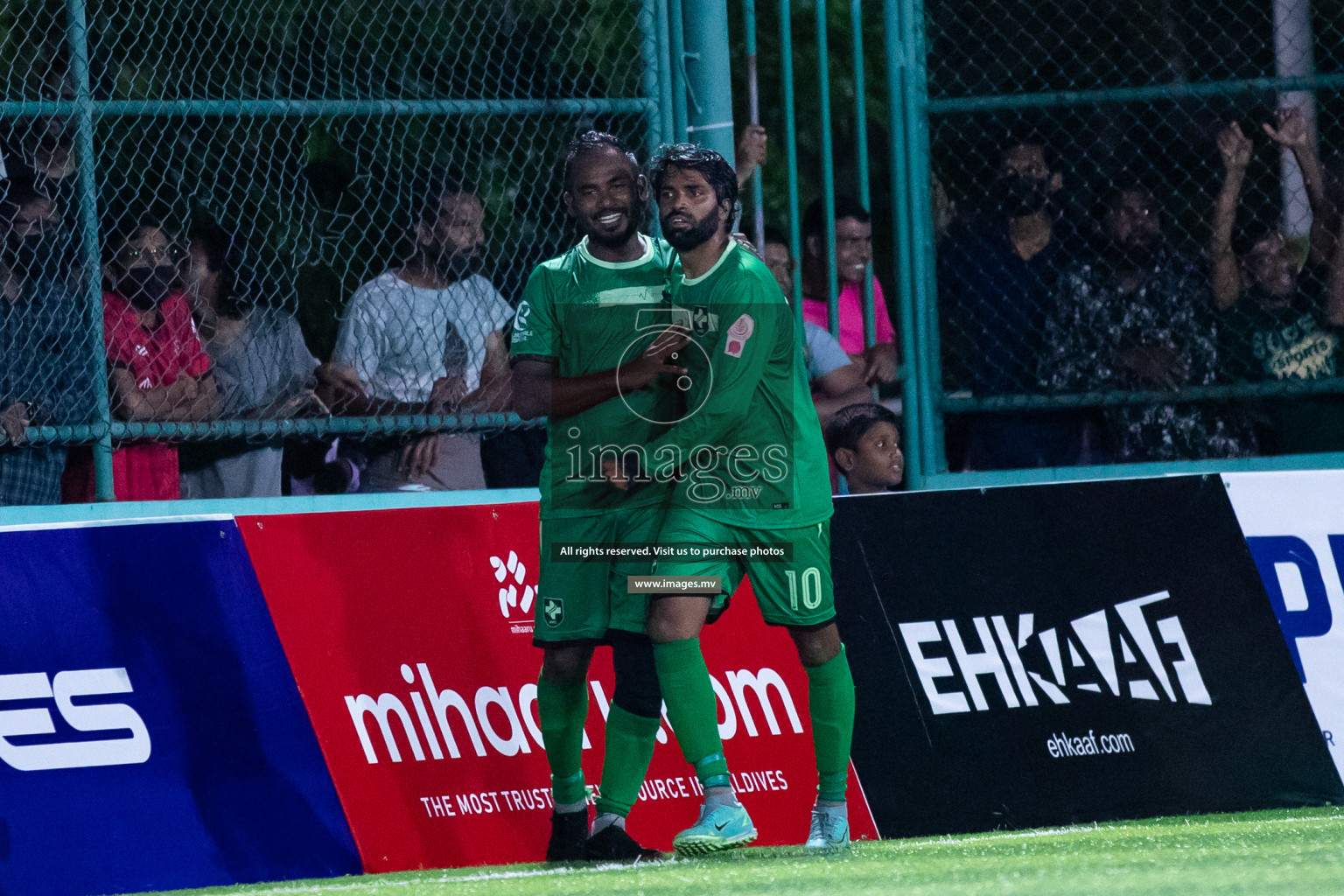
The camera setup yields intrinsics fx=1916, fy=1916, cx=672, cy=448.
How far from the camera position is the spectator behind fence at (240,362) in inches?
233

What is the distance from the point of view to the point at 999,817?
6023 mm

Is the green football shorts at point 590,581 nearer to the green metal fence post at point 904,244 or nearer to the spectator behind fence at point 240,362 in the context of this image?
the spectator behind fence at point 240,362

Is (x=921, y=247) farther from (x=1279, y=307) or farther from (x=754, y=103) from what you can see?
(x=1279, y=307)

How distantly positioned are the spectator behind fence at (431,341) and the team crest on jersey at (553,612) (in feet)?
3.24

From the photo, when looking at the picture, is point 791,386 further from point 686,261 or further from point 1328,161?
point 1328,161

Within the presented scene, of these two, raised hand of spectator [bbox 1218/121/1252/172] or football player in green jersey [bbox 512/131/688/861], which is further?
raised hand of spectator [bbox 1218/121/1252/172]

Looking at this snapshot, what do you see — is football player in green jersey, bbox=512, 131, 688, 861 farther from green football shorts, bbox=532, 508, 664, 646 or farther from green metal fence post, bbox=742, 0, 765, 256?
green metal fence post, bbox=742, 0, 765, 256

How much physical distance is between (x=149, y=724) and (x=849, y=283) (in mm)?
2867

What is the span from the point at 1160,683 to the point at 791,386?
5.73ft

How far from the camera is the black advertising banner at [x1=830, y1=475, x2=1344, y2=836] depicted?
6039 millimetres

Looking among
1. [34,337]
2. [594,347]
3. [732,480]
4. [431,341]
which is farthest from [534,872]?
[34,337]

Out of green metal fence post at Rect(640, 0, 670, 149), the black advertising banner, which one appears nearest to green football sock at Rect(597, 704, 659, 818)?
the black advertising banner

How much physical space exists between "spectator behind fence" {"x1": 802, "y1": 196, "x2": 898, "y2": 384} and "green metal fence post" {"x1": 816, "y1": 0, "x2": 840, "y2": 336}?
29 millimetres

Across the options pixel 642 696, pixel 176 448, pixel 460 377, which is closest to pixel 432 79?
pixel 460 377
